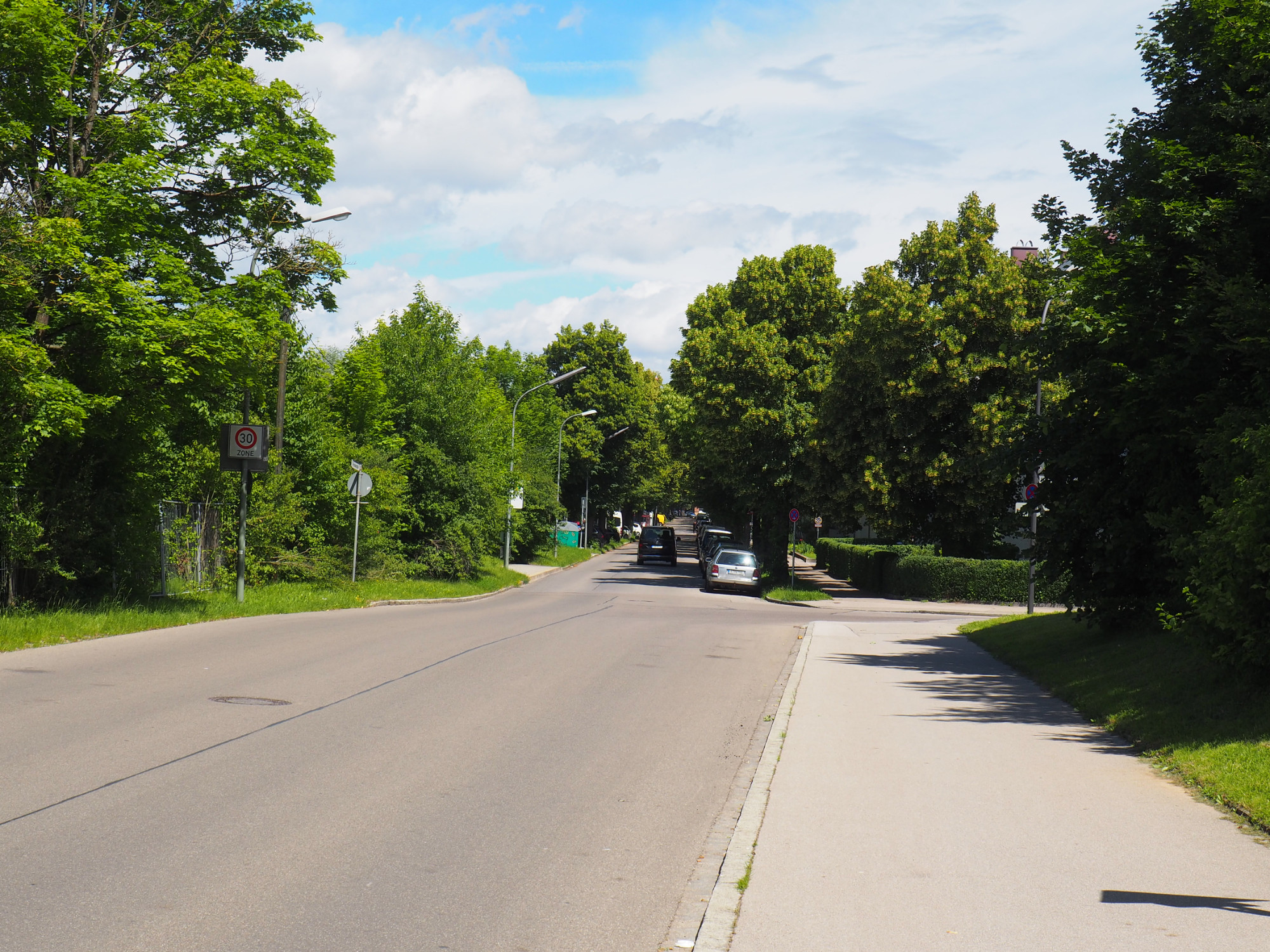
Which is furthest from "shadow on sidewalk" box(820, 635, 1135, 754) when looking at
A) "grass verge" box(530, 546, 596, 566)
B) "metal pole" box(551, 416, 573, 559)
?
"grass verge" box(530, 546, 596, 566)

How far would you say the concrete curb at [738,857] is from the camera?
4.88m

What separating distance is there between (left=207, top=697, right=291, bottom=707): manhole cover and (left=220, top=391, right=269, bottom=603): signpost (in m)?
10.6

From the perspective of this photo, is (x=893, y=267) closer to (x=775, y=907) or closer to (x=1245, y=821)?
(x=1245, y=821)

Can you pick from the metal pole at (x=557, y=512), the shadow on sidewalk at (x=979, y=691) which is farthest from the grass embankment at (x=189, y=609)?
the metal pole at (x=557, y=512)

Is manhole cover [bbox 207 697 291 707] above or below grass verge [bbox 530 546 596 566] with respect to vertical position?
above

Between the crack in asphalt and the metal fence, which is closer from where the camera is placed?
the crack in asphalt

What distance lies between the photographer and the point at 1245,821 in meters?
7.10

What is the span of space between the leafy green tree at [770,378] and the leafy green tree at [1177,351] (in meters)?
23.8

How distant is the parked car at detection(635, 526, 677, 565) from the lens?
191 ft

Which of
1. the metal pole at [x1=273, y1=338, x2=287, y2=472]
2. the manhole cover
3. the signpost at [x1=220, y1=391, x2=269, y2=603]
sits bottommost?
the manhole cover

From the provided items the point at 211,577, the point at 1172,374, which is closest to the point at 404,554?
the point at 211,577

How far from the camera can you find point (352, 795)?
7238 millimetres

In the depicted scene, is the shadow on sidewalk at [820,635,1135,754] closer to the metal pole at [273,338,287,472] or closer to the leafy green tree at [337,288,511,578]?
the metal pole at [273,338,287,472]


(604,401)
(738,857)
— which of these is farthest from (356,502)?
(604,401)
